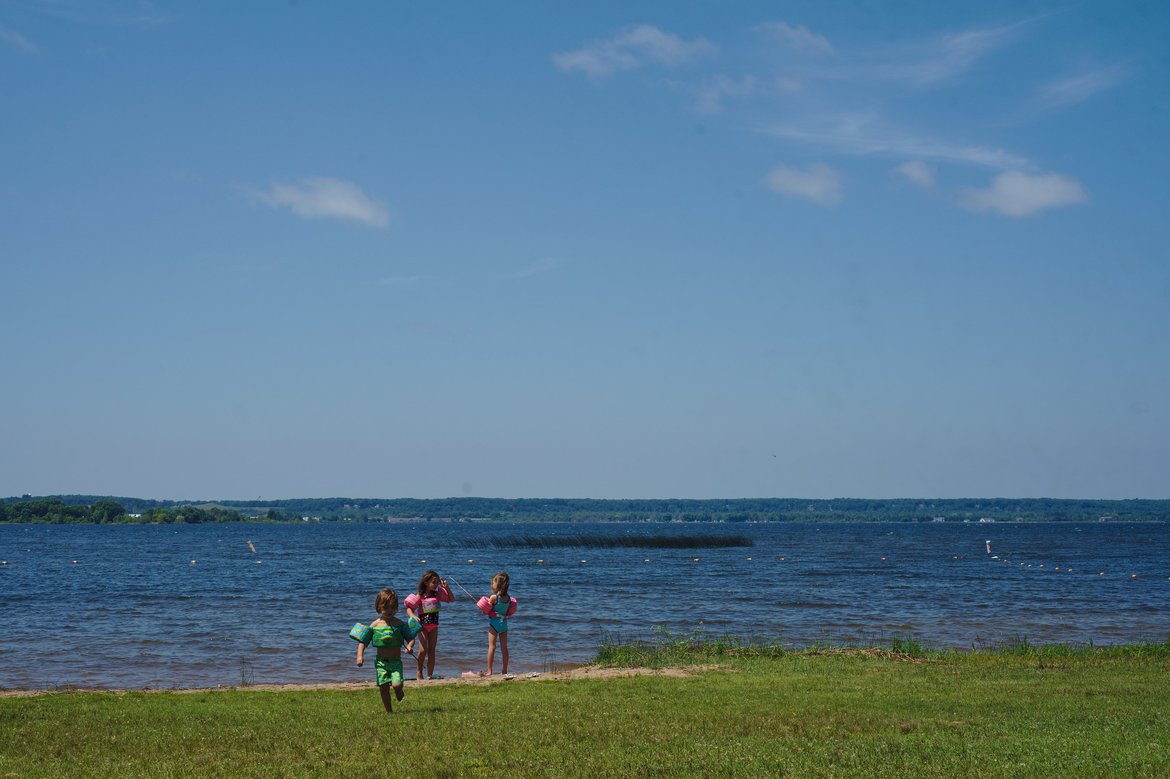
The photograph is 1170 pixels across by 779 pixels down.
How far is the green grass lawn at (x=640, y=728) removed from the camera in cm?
1088

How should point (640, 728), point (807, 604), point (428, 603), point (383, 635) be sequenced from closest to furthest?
point (640, 728)
point (383, 635)
point (428, 603)
point (807, 604)

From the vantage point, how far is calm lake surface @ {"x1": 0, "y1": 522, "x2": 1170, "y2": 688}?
89.4 ft

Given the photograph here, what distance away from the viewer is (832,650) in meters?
24.2

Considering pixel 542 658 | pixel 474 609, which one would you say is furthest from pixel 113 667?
pixel 474 609

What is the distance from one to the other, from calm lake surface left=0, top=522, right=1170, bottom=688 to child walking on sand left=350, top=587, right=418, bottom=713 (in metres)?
8.98

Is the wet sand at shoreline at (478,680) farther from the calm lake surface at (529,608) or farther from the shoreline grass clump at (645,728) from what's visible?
the calm lake surface at (529,608)

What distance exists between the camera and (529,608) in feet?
135

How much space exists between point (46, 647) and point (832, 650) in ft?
69.5

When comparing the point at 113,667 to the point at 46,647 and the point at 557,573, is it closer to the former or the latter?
the point at 46,647

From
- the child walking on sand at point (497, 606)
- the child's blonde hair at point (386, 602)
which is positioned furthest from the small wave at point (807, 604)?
the child's blonde hair at point (386, 602)

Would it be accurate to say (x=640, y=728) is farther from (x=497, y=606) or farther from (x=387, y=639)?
(x=497, y=606)

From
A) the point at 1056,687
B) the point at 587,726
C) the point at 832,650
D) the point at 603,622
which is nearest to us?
the point at 587,726

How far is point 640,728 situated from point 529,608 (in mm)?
28435

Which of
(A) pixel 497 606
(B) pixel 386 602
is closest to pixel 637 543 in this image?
(A) pixel 497 606
